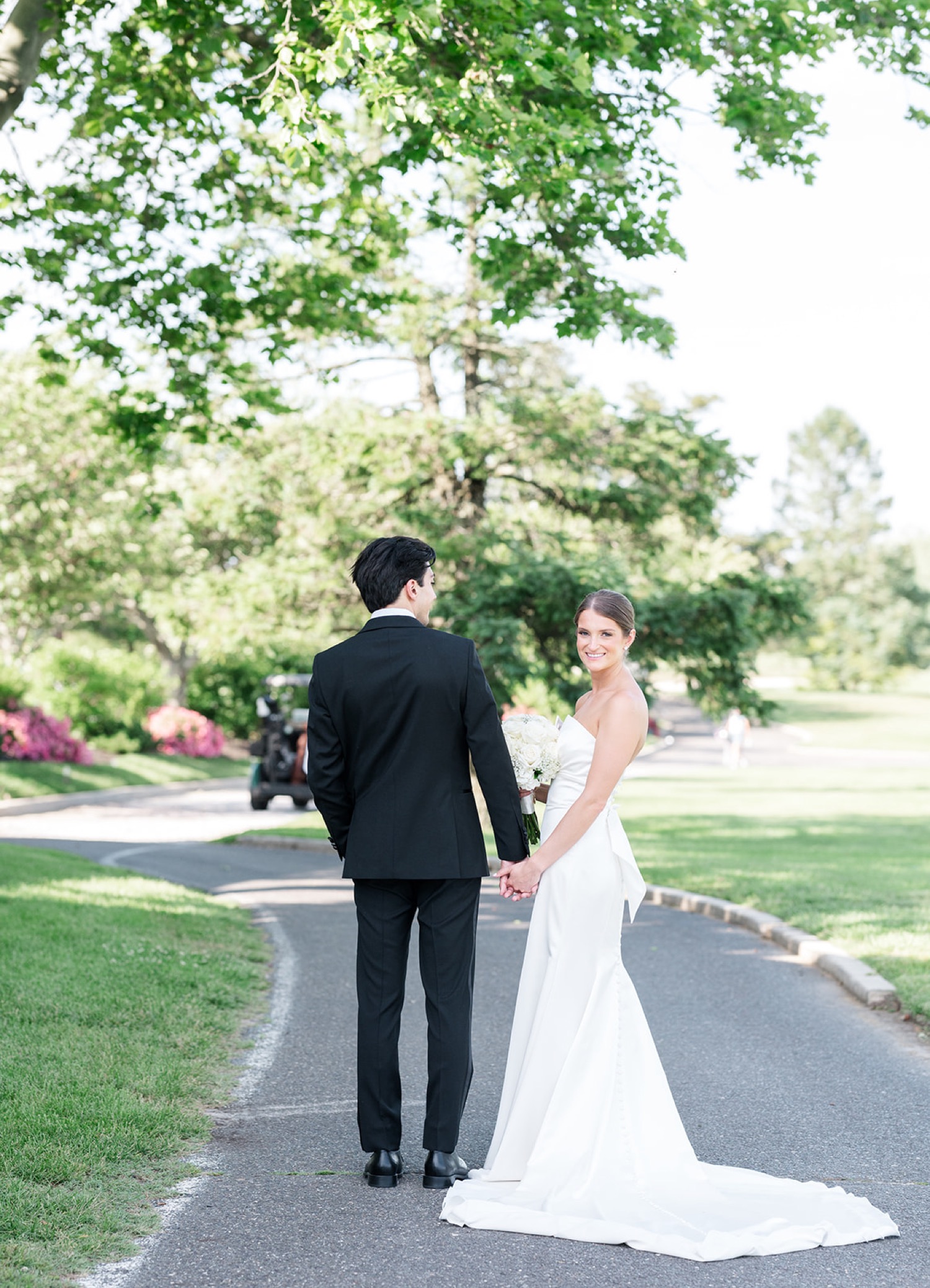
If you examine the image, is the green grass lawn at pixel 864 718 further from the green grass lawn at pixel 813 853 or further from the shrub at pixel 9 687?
the shrub at pixel 9 687

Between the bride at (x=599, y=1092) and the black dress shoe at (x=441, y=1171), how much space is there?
5cm

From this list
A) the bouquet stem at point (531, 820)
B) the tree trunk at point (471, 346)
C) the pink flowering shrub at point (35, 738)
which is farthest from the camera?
the pink flowering shrub at point (35, 738)

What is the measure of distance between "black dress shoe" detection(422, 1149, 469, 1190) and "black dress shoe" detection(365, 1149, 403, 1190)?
105 millimetres

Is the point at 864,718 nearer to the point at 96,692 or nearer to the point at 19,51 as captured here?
the point at 96,692

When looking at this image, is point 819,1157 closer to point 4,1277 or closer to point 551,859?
point 551,859

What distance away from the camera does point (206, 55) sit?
11305 millimetres

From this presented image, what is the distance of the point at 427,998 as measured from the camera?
183 inches

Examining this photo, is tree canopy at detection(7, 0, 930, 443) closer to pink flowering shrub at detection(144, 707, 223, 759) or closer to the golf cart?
the golf cart

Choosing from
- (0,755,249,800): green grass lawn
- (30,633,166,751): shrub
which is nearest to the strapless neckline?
(0,755,249,800): green grass lawn

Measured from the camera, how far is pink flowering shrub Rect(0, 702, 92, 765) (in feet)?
82.3

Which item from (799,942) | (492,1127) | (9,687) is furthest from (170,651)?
(492,1127)

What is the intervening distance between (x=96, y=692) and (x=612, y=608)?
2794cm

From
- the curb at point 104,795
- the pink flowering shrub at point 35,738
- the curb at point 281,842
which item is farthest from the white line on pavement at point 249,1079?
the pink flowering shrub at point 35,738

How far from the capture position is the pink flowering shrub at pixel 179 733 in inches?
1287
